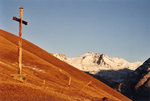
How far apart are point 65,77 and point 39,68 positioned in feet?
17.6

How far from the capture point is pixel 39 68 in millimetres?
48094

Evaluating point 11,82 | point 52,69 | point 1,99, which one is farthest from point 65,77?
point 1,99

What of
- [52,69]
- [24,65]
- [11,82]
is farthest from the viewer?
[52,69]

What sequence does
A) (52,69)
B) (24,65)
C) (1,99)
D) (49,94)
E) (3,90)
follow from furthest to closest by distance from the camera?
(52,69), (24,65), (49,94), (3,90), (1,99)

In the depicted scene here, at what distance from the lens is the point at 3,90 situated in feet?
67.1

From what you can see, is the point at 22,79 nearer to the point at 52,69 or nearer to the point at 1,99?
the point at 1,99

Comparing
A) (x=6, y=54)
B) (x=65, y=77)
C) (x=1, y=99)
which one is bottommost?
(x=1, y=99)

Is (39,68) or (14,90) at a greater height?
(39,68)

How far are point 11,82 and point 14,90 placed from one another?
1270mm

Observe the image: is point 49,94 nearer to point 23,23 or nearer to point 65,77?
point 23,23

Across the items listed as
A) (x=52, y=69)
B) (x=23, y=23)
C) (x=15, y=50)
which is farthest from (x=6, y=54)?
(x=23, y=23)

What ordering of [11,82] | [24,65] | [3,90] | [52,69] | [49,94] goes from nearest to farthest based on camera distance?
[3,90]
[11,82]
[49,94]
[24,65]
[52,69]

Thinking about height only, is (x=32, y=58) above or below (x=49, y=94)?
above

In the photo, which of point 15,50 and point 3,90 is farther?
point 15,50
